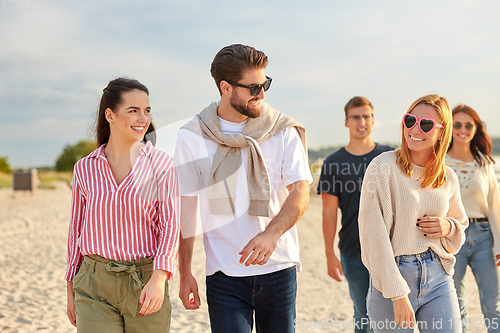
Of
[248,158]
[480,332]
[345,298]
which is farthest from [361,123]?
[345,298]

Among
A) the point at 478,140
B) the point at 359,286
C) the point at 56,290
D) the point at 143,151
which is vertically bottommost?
the point at 56,290

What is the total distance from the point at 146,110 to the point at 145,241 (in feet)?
2.56

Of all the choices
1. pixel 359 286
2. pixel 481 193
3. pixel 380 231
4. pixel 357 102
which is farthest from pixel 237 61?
pixel 481 193

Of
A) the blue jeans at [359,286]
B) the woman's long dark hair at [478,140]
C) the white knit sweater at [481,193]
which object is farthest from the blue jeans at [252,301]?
the woman's long dark hair at [478,140]

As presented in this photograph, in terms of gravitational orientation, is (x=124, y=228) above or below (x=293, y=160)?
below

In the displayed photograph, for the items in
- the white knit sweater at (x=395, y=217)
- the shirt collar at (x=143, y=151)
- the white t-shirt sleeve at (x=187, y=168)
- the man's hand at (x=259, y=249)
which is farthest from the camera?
the white t-shirt sleeve at (x=187, y=168)

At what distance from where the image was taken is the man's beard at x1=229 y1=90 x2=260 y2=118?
9.22 feet

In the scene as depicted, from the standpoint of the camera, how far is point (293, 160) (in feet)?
9.23

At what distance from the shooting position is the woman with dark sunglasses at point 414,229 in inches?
102

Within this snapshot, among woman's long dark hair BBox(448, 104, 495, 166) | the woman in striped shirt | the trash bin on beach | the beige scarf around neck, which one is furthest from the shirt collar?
the trash bin on beach

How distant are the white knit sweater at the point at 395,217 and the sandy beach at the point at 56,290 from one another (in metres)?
4.32

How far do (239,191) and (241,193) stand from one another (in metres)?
0.02

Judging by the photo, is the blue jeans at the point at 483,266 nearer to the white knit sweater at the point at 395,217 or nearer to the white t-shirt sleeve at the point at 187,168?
the white knit sweater at the point at 395,217

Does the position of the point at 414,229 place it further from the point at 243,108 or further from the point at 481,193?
the point at 481,193
